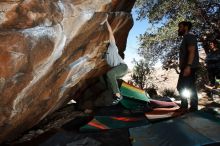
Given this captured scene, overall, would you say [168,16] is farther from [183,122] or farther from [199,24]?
[183,122]

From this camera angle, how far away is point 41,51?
473cm

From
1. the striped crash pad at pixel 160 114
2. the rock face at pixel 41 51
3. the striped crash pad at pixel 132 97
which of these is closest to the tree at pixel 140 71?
the striped crash pad at pixel 132 97

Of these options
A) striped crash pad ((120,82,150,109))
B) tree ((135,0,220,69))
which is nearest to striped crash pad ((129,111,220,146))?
striped crash pad ((120,82,150,109))

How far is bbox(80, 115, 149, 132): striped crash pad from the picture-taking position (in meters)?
5.92

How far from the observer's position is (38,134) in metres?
6.22

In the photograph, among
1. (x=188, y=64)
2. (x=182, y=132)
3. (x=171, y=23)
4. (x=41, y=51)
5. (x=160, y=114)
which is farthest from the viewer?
(x=171, y=23)

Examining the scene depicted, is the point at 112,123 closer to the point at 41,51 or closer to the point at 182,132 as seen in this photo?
the point at 182,132

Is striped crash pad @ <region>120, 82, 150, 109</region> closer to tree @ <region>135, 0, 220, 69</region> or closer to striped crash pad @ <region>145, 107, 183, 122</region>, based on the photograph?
striped crash pad @ <region>145, 107, 183, 122</region>

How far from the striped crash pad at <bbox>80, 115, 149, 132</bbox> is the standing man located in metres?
1.11

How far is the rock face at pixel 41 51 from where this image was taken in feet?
14.3

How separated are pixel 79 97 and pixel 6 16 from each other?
4967mm

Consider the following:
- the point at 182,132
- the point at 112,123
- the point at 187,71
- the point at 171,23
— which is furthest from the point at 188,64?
the point at 171,23

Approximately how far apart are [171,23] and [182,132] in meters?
7.02

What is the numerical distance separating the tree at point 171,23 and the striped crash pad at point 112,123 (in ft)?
18.2
